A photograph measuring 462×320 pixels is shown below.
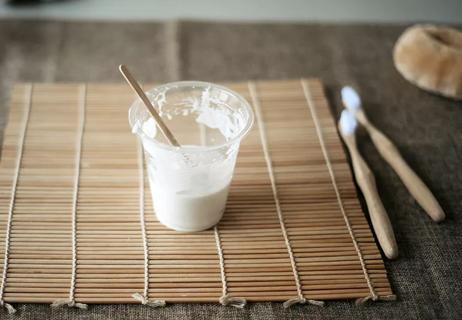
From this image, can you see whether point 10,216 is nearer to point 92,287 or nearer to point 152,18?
point 92,287

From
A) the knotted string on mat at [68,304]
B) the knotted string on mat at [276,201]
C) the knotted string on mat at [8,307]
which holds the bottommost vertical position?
the knotted string on mat at [8,307]

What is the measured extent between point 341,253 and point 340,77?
1.45 ft

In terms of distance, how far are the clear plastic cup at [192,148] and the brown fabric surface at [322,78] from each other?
127 mm

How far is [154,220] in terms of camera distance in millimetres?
750

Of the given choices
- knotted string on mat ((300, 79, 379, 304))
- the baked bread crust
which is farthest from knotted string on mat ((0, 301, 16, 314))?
the baked bread crust

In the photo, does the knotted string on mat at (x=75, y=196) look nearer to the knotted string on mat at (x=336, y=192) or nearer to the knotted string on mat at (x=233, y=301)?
the knotted string on mat at (x=233, y=301)

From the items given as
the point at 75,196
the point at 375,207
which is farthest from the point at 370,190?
the point at 75,196

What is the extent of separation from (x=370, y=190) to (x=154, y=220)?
306 mm

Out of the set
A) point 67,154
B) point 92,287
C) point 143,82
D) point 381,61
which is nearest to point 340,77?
point 381,61

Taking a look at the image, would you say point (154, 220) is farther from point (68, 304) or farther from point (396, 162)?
point (396, 162)

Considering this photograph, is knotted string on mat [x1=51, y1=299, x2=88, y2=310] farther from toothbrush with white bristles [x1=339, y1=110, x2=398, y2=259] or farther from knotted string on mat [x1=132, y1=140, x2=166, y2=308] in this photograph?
toothbrush with white bristles [x1=339, y1=110, x2=398, y2=259]

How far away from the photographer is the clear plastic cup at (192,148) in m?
0.65

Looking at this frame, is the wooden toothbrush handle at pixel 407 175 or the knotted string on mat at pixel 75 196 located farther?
the wooden toothbrush handle at pixel 407 175

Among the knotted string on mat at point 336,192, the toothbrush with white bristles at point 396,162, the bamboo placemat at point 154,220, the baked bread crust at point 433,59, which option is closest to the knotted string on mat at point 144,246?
the bamboo placemat at point 154,220
